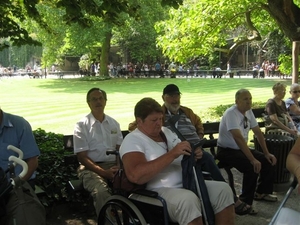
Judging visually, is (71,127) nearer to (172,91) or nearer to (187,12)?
(187,12)

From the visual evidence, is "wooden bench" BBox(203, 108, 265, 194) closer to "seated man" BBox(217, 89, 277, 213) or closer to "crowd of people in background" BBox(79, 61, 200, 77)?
"seated man" BBox(217, 89, 277, 213)

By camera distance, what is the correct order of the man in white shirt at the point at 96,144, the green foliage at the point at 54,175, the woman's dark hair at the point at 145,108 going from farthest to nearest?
the green foliage at the point at 54,175
the man in white shirt at the point at 96,144
the woman's dark hair at the point at 145,108

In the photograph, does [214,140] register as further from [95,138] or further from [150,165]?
[150,165]

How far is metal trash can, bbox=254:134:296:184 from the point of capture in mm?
5770

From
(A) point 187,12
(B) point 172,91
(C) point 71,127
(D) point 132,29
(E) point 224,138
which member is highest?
(D) point 132,29

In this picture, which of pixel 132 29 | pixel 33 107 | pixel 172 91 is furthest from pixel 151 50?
pixel 172 91

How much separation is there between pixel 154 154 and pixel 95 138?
4.51ft

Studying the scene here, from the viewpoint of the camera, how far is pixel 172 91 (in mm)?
5273

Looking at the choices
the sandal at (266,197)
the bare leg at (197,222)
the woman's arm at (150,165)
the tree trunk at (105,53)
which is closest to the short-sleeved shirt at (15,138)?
the woman's arm at (150,165)

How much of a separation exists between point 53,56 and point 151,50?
36.7ft

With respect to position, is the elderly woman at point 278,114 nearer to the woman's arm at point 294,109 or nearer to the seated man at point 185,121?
the woman's arm at point 294,109

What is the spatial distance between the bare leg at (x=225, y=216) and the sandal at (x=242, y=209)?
1333 millimetres

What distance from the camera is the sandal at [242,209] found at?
4.76 meters

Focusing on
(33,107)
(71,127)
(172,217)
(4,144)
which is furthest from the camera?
(33,107)
